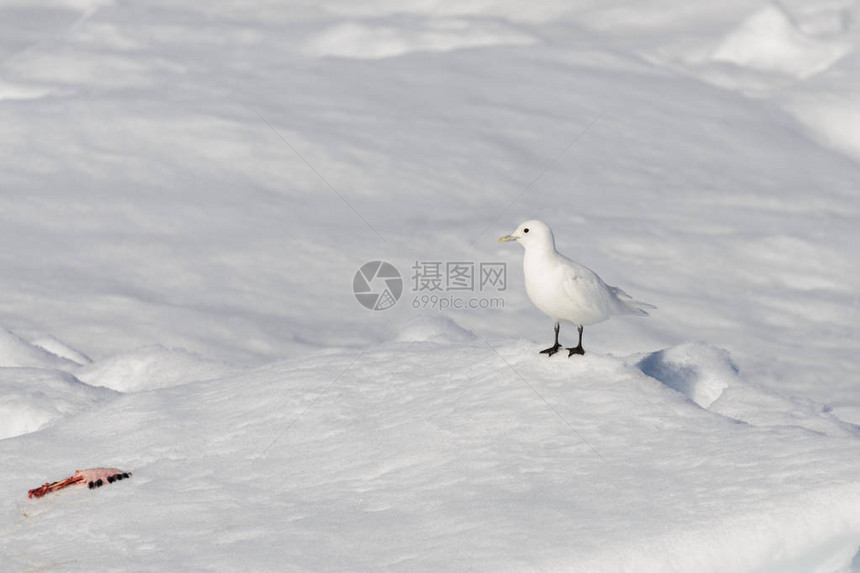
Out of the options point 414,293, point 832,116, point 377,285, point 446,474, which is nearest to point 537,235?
point 446,474

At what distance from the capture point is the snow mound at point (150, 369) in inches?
209

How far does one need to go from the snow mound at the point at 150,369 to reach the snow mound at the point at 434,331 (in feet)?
2.90

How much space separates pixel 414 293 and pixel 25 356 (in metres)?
2.16

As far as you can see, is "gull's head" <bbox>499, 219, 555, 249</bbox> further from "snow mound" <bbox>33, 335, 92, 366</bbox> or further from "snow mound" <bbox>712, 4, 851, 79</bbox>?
"snow mound" <bbox>712, 4, 851, 79</bbox>

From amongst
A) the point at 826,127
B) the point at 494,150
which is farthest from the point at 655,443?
the point at 826,127

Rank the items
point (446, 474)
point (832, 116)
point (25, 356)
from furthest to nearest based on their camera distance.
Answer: point (832, 116) < point (25, 356) < point (446, 474)

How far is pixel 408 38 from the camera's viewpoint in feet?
37.9

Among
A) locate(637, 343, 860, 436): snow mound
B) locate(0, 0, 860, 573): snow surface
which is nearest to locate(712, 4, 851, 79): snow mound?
locate(0, 0, 860, 573): snow surface

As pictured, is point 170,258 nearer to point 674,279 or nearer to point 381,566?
point 674,279

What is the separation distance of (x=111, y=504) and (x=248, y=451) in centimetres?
53

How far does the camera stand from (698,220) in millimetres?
7723

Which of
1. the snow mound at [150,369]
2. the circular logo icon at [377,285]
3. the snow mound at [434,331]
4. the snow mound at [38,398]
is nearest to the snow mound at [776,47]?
the circular logo icon at [377,285]

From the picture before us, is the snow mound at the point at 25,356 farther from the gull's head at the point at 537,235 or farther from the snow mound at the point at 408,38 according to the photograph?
the snow mound at the point at 408,38

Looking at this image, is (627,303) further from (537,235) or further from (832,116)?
(832,116)
